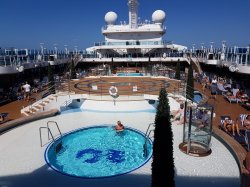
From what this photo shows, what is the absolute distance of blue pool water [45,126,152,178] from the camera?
7.20 meters

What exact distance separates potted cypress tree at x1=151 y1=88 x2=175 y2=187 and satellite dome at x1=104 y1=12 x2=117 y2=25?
34.4 m

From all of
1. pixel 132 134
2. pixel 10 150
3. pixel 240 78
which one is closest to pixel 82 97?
pixel 132 134

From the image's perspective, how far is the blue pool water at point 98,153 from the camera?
720 cm

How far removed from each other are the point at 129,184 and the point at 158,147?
81.0 inches

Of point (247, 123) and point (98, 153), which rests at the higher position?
point (247, 123)

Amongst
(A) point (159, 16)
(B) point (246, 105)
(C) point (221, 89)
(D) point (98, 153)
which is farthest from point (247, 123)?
(A) point (159, 16)

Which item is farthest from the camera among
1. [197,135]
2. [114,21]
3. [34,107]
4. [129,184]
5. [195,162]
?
[114,21]

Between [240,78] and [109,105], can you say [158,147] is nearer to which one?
[109,105]

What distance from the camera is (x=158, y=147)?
15.1 ft

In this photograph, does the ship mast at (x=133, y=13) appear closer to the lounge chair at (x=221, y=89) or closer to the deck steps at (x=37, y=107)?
the lounge chair at (x=221, y=89)

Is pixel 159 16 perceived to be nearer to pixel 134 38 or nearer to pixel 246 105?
pixel 134 38

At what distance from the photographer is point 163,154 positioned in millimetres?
4555

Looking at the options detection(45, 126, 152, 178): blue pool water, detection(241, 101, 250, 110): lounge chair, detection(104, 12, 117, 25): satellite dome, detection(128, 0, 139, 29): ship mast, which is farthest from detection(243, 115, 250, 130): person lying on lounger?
detection(104, 12, 117, 25): satellite dome

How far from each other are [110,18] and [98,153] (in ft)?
104
